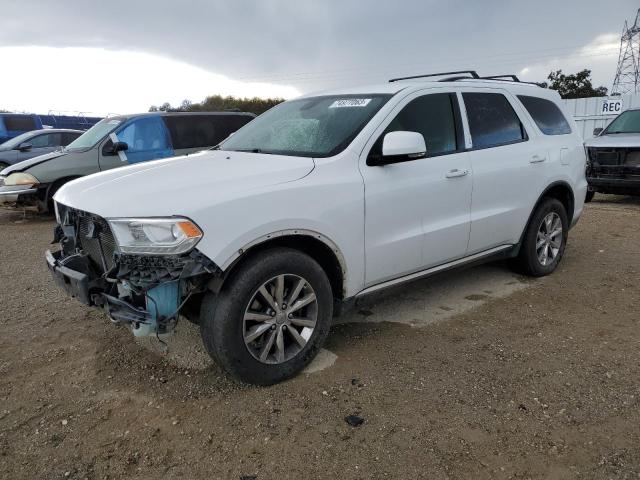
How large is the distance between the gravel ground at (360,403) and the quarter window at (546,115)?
177cm

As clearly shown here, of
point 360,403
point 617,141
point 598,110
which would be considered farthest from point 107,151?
point 598,110

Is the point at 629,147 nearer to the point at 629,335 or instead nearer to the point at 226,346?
the point at 629,335

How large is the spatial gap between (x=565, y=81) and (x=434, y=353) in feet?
154

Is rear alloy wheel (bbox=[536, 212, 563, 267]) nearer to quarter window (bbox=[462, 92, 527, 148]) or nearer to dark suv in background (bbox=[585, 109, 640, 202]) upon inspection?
quarter window (bbox=[462, 92, 527, 148])

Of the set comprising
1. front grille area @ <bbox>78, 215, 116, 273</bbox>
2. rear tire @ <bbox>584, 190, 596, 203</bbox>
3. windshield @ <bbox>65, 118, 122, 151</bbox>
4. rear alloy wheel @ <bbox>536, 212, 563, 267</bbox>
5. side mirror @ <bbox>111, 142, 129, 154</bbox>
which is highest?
windshield @ <bbox>65, 118, 122, 151</bbox>

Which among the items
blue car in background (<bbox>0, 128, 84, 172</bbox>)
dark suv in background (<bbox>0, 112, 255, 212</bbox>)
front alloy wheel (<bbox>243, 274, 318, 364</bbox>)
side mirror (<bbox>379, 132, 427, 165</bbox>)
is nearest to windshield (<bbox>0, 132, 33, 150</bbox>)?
blue car in background (<bbox>0, 128, 84, 172</bbox>)

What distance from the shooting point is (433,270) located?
3.98m

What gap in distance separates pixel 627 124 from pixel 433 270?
27.6 ft

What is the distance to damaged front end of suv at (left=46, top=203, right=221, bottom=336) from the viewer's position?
8.82 feet

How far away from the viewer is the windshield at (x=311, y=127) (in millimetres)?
3520

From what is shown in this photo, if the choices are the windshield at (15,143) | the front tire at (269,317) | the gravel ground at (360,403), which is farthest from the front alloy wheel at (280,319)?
the windshield at (15,143)

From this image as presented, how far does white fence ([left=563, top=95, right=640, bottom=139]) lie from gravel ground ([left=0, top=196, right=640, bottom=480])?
16761 mm

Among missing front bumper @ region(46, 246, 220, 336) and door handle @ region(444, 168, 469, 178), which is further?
door handle @ region(444, 168, 469, 178)

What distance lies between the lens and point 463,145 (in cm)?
408
